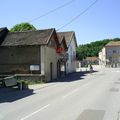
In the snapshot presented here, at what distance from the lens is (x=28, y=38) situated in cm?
3747

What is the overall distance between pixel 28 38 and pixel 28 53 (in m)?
2.29

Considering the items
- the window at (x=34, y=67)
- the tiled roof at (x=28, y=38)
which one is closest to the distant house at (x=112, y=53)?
the tiled roof at (x=28, y=38)

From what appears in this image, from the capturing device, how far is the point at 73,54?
214 ft

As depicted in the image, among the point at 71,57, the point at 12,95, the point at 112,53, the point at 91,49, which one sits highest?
the point at 91,49

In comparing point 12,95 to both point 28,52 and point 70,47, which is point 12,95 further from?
point 70,47

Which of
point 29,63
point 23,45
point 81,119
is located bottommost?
point 81,119

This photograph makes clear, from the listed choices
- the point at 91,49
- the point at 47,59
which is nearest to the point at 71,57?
the point at 47,59

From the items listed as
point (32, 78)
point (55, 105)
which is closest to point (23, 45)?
point (32, 78)

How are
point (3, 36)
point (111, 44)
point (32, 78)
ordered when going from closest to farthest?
point (32, 78)
point (3, 36)
point (111, 44)

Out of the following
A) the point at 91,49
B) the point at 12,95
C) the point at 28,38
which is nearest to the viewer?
the point at 12,95

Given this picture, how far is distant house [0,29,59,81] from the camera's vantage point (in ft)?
118

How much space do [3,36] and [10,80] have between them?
47.0 ft

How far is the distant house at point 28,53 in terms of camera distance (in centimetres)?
3584

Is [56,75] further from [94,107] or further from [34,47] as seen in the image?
[94,107]
